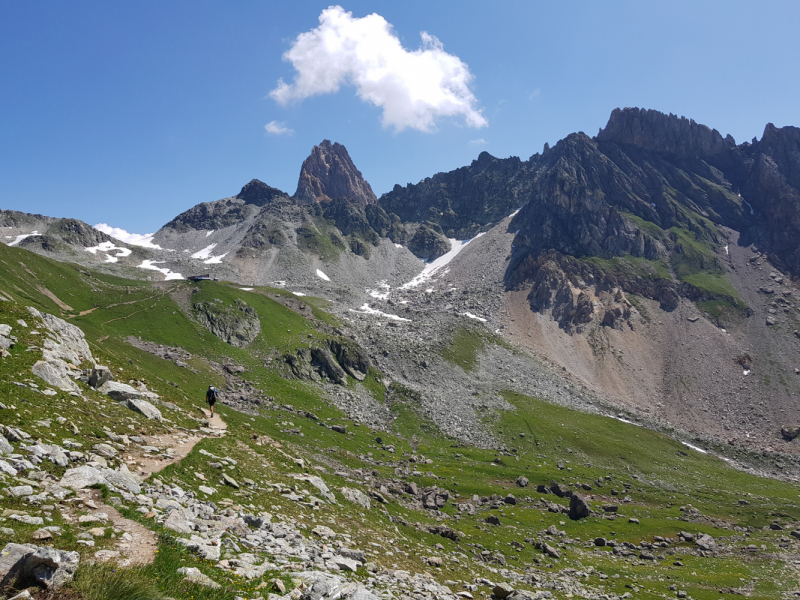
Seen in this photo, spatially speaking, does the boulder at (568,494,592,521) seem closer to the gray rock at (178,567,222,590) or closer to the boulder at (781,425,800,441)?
the gray rock at (178,567,222,590)

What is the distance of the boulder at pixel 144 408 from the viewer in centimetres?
2789

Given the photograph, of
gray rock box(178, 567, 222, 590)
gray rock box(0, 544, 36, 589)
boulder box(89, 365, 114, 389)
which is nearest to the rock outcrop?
boulder box(89, 365, 114, 389)

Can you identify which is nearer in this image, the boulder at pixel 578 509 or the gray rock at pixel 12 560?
the gray rock at pixel 12 560

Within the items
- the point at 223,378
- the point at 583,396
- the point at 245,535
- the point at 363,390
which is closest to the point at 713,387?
the point at 583,396

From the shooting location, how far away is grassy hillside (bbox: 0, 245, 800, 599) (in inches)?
795

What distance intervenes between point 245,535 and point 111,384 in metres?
18.3

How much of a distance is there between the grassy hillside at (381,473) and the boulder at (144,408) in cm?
115

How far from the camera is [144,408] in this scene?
28.3 metres

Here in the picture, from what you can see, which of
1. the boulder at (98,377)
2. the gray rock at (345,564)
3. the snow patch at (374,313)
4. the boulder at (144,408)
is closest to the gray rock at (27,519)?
the gray rock at (345,564)

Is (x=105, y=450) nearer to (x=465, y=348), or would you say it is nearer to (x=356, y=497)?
(x=356, y=497)

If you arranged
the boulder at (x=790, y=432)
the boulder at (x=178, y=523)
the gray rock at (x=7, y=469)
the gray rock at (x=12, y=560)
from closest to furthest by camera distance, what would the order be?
the gray rock at (x=12, y=560) < the gray rock at (x=7, y=469) < the boulder at (x=178, y=523) < the boulder at (x=790, y=432)

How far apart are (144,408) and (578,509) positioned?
212ft

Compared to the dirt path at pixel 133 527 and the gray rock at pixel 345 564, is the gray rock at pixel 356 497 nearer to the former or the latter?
the dirt path at pixel 133 527

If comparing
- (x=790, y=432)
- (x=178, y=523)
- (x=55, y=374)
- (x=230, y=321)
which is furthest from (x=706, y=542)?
(x=790, y=432)
